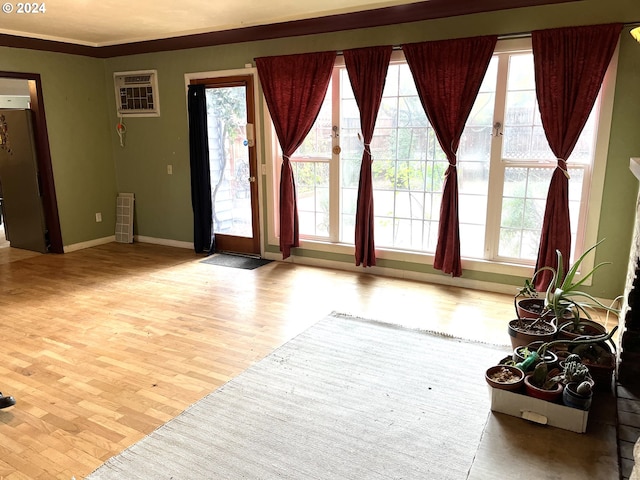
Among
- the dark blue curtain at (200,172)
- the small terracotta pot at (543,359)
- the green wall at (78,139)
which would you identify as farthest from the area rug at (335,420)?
the green wall at (78,139)

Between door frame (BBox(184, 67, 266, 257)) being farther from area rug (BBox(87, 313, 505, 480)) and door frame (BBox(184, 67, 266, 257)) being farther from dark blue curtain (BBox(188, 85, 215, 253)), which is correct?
area rug (BBox(87, 313, 505, 480))

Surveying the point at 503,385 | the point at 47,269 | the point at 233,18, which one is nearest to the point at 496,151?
the point at 503,385

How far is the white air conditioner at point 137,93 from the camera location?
591 cm

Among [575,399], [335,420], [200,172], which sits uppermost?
[200,172]

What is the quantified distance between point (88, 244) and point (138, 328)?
3160 millimetres

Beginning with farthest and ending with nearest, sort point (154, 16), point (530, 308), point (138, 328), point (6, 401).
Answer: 1. point (154, 16)
2. point (138, 328)
3. point (530, 308)
4. point (6, 401)

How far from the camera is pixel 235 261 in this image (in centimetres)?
545

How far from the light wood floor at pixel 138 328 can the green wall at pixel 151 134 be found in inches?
26.2

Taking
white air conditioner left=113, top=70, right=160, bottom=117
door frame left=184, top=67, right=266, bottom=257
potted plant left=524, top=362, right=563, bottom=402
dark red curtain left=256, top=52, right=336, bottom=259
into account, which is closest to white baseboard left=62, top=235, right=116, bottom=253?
white air conditioner left=113, top=70, right=160, bottom=117

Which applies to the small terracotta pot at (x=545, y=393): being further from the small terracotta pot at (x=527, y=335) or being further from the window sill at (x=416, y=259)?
the window sill at (x=416, y=259)

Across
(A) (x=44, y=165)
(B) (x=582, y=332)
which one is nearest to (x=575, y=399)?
(B) (x=582, y=332)

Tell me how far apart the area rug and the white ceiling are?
9.41 feet

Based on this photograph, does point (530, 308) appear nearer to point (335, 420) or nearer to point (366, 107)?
point (335, 420)

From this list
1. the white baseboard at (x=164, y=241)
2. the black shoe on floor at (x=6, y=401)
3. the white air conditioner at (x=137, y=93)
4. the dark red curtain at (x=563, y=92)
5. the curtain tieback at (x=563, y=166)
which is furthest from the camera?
the white baseboard at (x=164, y=241)
